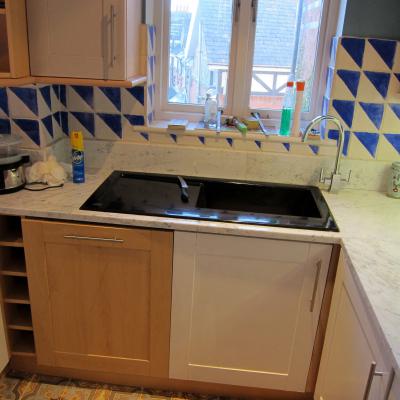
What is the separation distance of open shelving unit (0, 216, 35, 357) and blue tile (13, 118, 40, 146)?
0.35 metres

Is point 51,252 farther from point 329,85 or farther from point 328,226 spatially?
point 329,85

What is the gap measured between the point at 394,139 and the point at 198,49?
39.3 inches

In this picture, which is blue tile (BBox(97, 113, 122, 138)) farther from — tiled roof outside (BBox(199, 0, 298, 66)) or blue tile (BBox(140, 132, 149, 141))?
tiled roof outside (BBox(199, 0, 298, 66))

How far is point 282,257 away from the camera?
5.11 feet

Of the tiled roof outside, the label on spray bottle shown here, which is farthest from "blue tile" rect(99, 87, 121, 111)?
the tiled roof outside

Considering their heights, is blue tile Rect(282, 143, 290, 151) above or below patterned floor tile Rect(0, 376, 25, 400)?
above

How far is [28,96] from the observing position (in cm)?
177

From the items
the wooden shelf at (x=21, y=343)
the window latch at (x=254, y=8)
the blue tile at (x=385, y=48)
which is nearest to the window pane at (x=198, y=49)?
the window latch at (x=254, y=8)

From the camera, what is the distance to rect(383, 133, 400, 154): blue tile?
1907mm

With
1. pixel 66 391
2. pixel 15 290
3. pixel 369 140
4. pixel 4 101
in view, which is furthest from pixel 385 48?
pixel 66 391

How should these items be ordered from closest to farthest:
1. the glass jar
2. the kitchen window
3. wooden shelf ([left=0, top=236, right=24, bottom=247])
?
wooden shelf ([left=0, top=236, right=24, bottom=247]) → the glass jar → the kitchen window

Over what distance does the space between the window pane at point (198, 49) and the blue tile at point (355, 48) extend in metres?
0.53

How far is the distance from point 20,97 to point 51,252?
0.67m

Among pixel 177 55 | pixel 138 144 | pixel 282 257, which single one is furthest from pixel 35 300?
pixel 177 55
